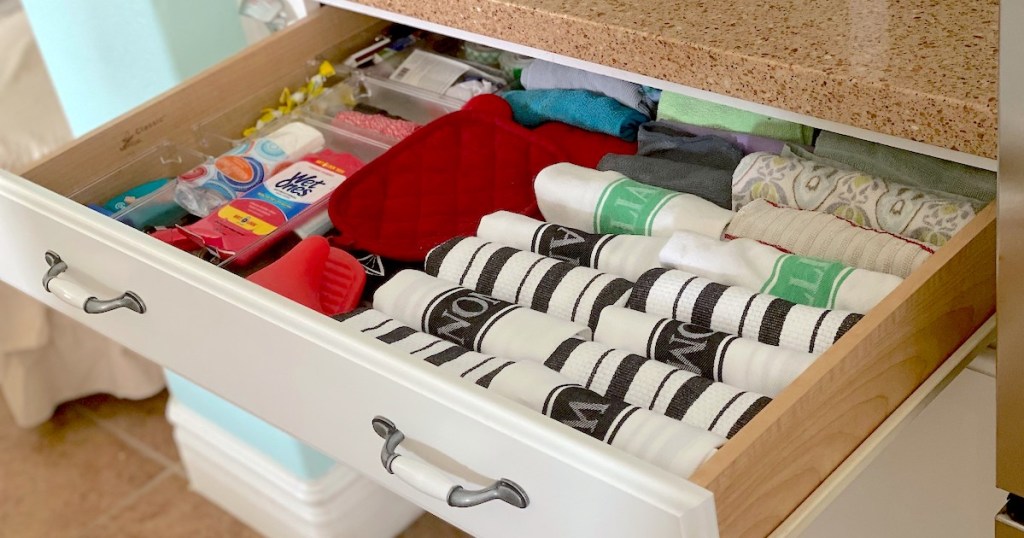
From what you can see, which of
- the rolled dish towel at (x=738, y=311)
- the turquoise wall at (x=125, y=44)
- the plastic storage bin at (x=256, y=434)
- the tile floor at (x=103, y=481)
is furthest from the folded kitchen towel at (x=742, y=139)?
the tile floor at (x=103, y=481)

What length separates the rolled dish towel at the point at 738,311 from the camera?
724 millimetres

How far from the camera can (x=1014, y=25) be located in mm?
463

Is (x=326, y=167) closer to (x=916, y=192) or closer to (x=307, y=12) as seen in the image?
(x=307, y=12)

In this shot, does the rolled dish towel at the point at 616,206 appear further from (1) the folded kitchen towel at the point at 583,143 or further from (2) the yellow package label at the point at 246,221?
(2) the yellow package label at the point at 246,221

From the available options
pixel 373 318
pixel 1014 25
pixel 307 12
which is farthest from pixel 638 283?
pixel 307 12

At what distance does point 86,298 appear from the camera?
88 cm

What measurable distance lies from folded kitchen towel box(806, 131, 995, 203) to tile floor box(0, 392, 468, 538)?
958 millimetres

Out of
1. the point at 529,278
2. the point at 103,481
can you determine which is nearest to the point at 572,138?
the point at 529,278

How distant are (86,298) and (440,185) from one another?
1.05 ft

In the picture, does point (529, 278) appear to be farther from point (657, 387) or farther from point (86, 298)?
point (86, 298)

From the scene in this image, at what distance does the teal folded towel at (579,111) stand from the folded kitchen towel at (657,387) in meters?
0.33

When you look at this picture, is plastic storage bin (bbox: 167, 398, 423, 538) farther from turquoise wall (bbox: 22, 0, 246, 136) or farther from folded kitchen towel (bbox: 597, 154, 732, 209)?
folded kitchen towel (bbox: 597, 154, 732, 209)

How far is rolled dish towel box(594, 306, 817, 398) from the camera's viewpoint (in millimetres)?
712

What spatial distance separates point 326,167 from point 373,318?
0.27m
